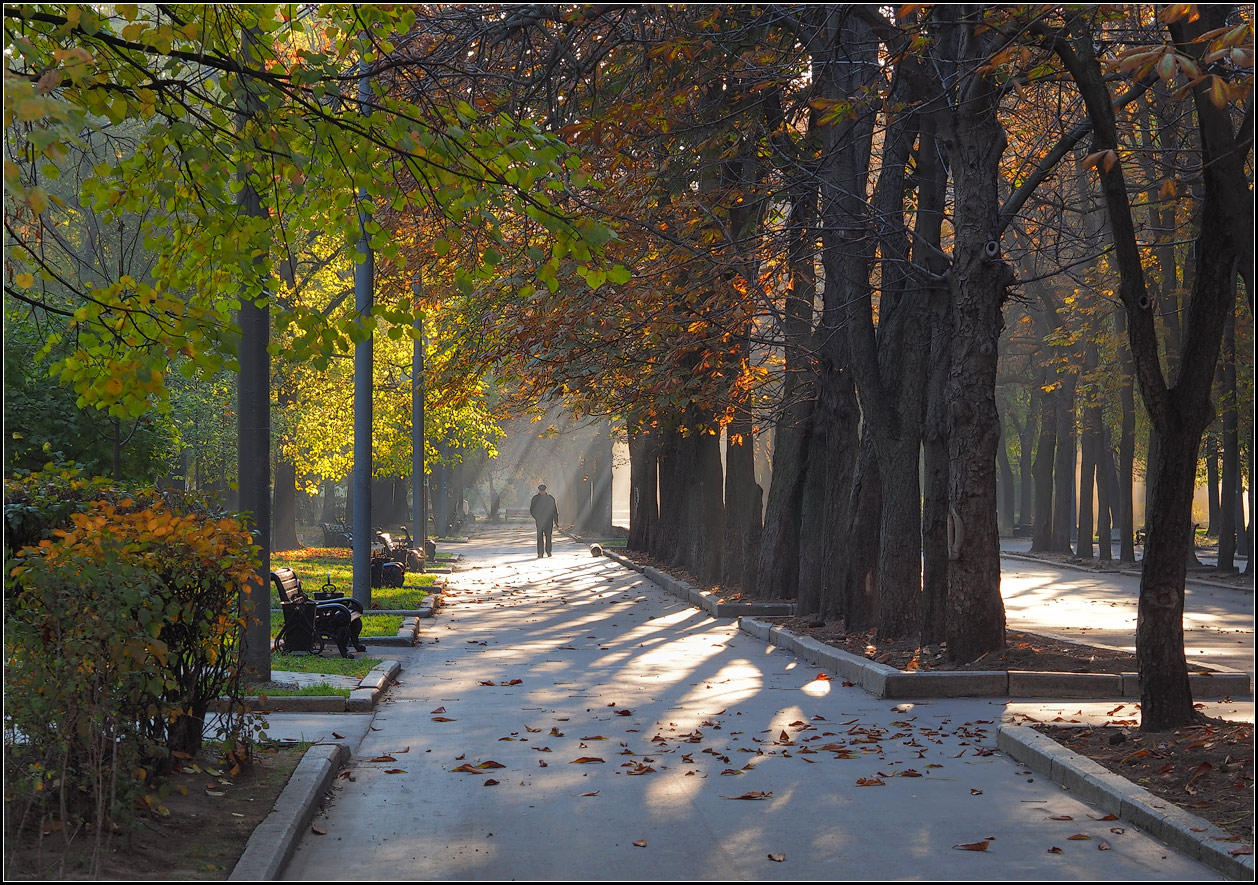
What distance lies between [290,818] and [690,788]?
258cm

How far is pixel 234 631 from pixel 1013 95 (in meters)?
12.4

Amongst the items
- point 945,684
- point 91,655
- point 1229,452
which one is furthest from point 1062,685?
point 1229,452

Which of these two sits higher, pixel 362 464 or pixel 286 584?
pixel 362 464

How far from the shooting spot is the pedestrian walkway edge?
584cm

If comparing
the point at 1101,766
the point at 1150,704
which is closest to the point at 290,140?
the point at 1101,766

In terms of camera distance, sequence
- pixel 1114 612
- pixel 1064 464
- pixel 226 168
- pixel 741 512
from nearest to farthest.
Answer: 1. pixel 226 168
2. pixel 1114 612
3. pixel 741 512
4. pixel 1064 464

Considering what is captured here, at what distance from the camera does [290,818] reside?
666cm

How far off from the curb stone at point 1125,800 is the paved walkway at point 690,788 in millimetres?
90

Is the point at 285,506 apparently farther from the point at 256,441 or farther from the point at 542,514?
the point at 256,441

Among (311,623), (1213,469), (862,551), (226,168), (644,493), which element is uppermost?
(226,168)

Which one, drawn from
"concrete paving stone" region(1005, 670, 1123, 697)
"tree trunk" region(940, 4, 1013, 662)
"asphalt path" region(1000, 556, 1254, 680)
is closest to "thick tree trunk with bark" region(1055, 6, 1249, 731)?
"concrete paving stone" region(1005, 670, 1123, 697)

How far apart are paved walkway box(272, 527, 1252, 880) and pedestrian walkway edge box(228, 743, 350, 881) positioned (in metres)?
0.14

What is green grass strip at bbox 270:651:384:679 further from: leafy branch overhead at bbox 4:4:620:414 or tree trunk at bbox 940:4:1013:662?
tree trunk at bbox 940:4:1013:662

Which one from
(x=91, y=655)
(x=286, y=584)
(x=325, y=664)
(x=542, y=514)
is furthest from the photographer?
(x=542, y=514)
